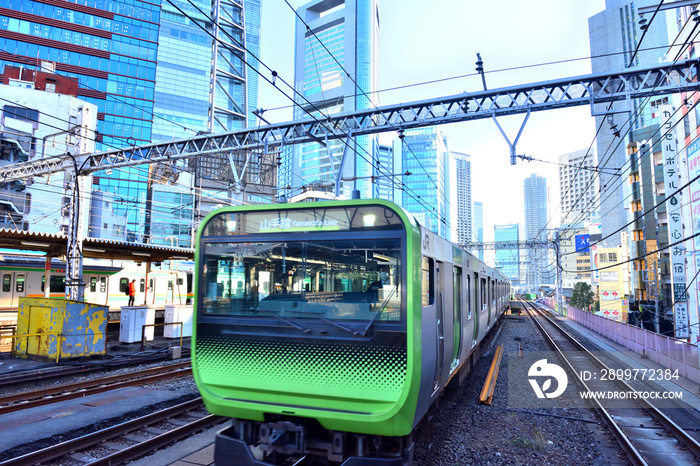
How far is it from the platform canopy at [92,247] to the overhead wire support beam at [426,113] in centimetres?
286

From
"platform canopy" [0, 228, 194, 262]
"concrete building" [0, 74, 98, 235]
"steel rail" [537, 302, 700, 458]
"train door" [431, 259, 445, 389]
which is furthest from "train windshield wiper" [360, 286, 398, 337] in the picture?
"concrete building" [0, 74, 98, 235]

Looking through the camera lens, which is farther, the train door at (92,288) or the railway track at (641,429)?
the train door at (92,288)

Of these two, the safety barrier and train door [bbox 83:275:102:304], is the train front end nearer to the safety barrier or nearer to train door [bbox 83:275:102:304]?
the safety barrier

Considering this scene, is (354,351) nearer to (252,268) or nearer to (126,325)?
(252,268)

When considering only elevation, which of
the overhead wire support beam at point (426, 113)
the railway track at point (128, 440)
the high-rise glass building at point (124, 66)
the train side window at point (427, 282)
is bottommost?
the railway track at point (128, 440)

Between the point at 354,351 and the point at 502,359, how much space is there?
10.7 metres

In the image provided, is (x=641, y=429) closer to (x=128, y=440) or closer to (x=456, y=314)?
(x=456, y=314)

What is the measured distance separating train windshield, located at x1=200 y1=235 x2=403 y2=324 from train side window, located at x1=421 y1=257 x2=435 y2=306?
502 millimetres

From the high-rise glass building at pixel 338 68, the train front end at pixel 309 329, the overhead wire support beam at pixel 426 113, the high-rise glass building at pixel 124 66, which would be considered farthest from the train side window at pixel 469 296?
the high-rise glass building at pixel 338 68

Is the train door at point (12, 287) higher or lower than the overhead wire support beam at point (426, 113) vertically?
lower

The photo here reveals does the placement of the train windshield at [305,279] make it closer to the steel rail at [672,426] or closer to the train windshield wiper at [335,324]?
the train windshield wiper at [335,324]

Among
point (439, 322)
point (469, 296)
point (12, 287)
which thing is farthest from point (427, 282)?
point (12, 287)

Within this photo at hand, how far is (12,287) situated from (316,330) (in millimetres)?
20543

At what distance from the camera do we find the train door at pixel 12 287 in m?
18.5
